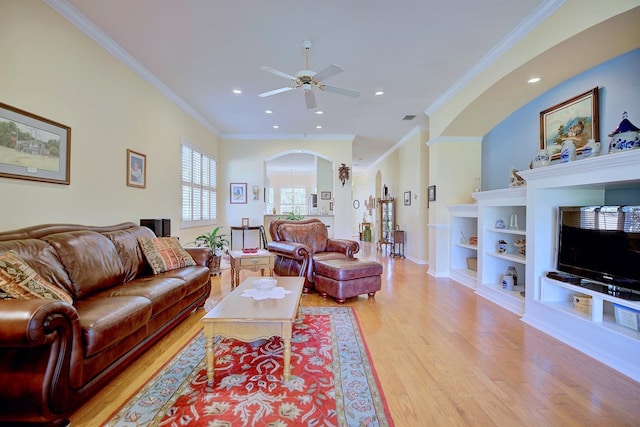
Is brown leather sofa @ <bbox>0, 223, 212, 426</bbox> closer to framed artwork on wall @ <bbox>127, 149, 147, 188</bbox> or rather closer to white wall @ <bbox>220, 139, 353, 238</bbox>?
framed artwork on wall @ <bbox>127, 149, 147, 188</bbox>

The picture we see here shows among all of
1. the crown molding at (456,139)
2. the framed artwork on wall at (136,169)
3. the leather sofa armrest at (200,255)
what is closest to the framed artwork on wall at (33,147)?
the framed artwork on wall at (136,169)

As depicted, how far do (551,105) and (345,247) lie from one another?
11.1 ft

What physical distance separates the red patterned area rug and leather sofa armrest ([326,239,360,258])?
191 cm

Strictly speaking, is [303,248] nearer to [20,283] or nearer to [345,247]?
[345,247]

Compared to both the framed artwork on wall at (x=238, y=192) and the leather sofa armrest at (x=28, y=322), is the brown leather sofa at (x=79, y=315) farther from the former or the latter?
the framed artwork on wall at (x=238, y=192)

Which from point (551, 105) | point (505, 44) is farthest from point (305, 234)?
point (551, 105)

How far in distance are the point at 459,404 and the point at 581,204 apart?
8.22 feet

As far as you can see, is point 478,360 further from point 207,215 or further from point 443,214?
point 207,215

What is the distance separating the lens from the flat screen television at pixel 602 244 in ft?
7.57

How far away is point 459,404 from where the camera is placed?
1.77 m

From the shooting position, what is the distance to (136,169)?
393 centimetres

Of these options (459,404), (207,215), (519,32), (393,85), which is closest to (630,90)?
(519,32)

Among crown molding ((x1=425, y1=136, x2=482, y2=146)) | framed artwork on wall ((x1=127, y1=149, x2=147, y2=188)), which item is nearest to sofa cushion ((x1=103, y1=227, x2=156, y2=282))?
framed artwork on wall ((x1=127, y1=149, x2=147, y2=188))

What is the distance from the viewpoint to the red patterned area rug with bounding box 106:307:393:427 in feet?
5.35
